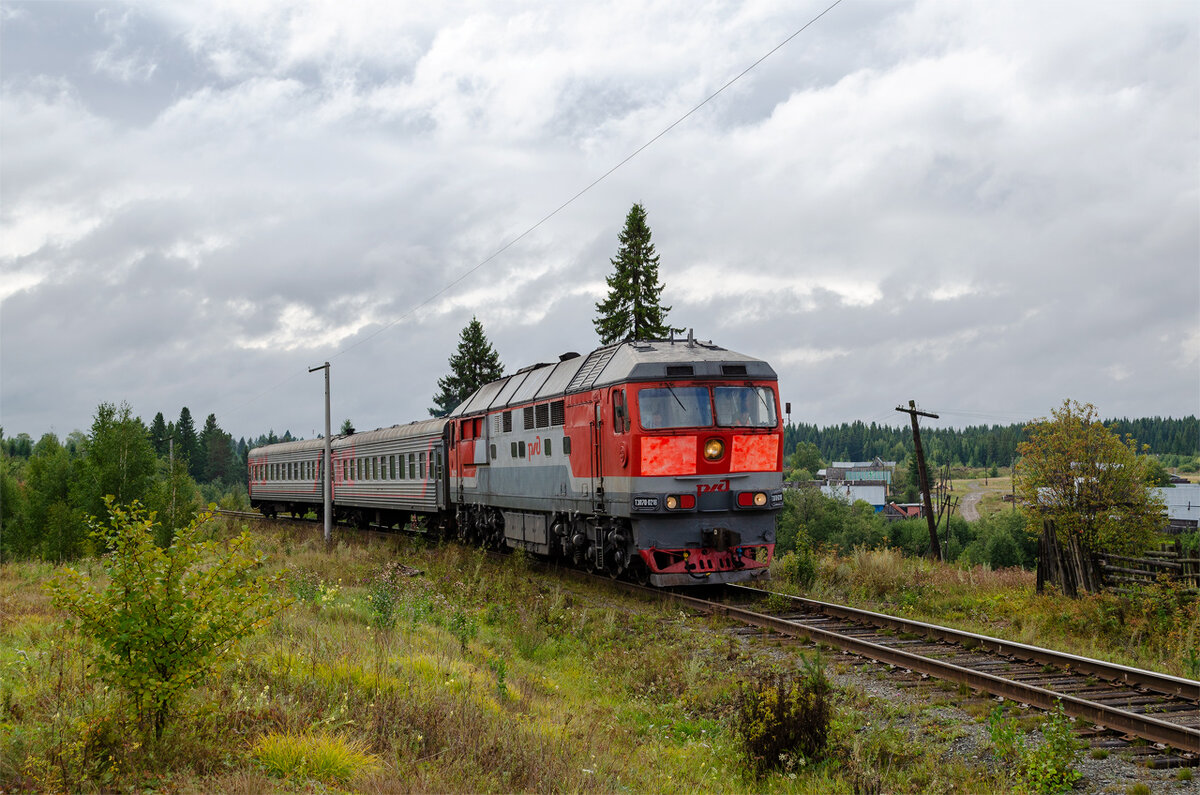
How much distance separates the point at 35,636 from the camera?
32.8 ft

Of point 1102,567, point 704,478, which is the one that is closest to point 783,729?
point 704,478

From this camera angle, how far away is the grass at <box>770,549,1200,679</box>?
452 inches

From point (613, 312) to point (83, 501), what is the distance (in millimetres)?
24970

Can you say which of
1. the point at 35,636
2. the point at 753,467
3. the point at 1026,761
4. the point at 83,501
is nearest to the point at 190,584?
the point at 35,636

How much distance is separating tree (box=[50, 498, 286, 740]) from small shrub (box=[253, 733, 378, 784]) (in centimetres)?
69

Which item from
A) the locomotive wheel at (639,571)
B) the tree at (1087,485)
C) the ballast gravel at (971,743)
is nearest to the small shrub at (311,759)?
the ballast gravel at (971,743)

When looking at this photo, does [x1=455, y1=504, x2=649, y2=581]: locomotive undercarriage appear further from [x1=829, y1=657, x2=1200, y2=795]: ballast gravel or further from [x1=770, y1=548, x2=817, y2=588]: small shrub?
[x1=829, y1=657, x2=1200, y2=795]: ballast gravel

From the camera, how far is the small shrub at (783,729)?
25.0ft

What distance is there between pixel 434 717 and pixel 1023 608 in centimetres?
1050

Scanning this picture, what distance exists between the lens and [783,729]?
7.73 metres

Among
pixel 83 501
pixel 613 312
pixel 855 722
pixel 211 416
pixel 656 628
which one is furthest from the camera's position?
pixel 211 416

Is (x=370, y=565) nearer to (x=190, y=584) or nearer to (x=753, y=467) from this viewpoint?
(x=753, y=467)

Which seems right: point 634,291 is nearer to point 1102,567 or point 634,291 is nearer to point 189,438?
point 1102,567

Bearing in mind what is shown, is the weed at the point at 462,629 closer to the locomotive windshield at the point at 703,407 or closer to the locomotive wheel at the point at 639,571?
the locomotive wheel at the point at 639,571
